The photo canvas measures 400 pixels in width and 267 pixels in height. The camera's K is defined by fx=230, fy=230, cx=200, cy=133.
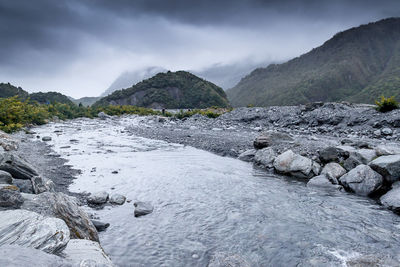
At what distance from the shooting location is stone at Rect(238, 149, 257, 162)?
1257 cm

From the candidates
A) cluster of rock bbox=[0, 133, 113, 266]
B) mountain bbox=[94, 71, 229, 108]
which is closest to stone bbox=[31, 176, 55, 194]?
cluster of rock bbox=[0, 133, 113, 266]

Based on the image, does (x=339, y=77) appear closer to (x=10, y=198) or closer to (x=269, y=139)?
(x=269, y=139)

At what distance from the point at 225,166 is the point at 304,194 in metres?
4.47

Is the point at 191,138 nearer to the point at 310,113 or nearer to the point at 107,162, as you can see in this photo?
the point at 107,162

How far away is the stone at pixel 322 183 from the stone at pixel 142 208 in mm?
5812

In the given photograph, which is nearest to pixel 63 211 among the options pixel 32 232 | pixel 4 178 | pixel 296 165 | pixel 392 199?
pixel 32 232

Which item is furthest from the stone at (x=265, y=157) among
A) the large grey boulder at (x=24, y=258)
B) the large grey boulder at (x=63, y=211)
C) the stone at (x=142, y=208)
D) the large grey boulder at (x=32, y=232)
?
the large grey boulder at (x=24, y=258)

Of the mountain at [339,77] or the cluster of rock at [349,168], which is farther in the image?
the mountain at [339,77]

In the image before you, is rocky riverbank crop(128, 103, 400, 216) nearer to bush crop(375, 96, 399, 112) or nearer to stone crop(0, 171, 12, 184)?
bush crop(375, 96, 399, 112)

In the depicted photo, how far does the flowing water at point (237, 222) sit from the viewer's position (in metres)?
4.68

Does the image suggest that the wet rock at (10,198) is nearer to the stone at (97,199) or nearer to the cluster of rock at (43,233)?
the cluster of rock at (43,233)

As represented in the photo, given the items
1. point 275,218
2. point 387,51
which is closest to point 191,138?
point 275,218

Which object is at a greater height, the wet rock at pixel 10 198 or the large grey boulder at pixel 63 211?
the wet rock at pixel 10 198

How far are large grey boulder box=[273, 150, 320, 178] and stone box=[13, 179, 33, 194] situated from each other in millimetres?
8898
